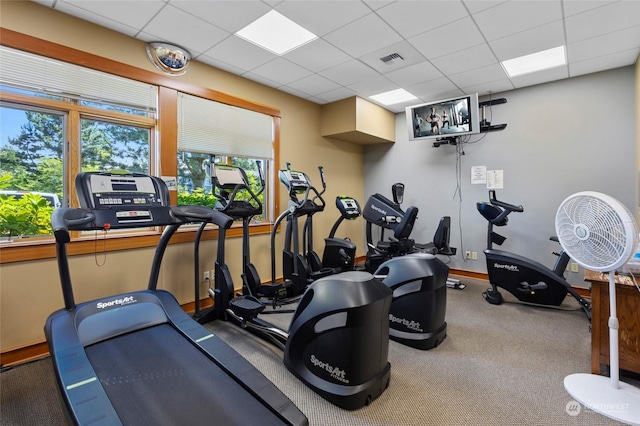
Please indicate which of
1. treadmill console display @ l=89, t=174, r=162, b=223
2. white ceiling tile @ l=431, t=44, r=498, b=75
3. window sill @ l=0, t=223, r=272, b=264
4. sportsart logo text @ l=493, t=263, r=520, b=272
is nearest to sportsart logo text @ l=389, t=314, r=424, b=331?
sportsart logo text @ l=493, t=263, r=520, b=272

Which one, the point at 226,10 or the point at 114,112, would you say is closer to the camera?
the point at 226,10

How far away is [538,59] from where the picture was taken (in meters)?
3.56

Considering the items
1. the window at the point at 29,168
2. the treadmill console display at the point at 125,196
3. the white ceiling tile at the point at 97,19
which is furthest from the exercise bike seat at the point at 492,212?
the window at the point at 29,168

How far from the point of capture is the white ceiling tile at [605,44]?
298 centimetres

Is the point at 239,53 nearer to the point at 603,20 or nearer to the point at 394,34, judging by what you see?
the point at 394,34

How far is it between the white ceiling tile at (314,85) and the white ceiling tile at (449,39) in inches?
53.6

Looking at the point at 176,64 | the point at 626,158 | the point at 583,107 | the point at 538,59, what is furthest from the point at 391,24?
the point at 626,158

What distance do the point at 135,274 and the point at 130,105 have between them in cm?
173

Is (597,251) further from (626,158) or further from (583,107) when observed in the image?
(583,107)

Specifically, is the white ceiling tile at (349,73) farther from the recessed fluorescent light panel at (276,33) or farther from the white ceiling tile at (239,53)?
the white ceiling tile at (239,53)

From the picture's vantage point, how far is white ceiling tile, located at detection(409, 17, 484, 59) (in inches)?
113

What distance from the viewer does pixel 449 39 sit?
3.09 meters

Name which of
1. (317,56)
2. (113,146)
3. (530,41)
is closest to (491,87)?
(530,41)

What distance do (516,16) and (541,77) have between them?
1.80 meters
